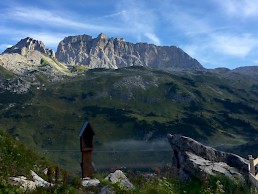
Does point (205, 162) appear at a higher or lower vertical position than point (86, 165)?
lower

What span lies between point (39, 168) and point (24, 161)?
197 centimetres

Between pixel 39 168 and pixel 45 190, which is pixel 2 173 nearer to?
pixel 45 190

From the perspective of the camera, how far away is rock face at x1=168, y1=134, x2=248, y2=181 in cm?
2650

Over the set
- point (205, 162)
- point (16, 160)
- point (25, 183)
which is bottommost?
point (205, 162)

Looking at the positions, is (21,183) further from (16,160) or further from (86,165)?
(86,165)

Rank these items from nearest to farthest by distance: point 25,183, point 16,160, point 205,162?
point 25,183 → point 16,160 → point 205,162

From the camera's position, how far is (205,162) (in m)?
30.9

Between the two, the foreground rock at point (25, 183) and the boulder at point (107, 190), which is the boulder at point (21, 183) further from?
the boulder at point (107, 190)

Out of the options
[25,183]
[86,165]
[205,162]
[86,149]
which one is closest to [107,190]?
[25,183]

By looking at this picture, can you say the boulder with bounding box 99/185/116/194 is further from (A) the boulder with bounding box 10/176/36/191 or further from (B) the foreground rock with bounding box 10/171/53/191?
(A) the boulder with bounding box 10/176/36/191

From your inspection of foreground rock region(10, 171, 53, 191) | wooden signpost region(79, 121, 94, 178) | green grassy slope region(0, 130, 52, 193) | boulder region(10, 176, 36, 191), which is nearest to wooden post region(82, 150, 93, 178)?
wooden signpost region(79, 121, 94, 178)

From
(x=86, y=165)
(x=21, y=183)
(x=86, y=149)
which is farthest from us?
(x=86, y=149)

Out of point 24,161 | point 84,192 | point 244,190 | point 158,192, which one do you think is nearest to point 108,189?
point 84,192

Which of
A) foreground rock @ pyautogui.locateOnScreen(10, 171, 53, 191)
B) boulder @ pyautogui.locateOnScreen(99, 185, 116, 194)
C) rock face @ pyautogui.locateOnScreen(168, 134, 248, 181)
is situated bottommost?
Result: rock face @ pyautogui.locateOnScreen(168, 134, 248, 181)
